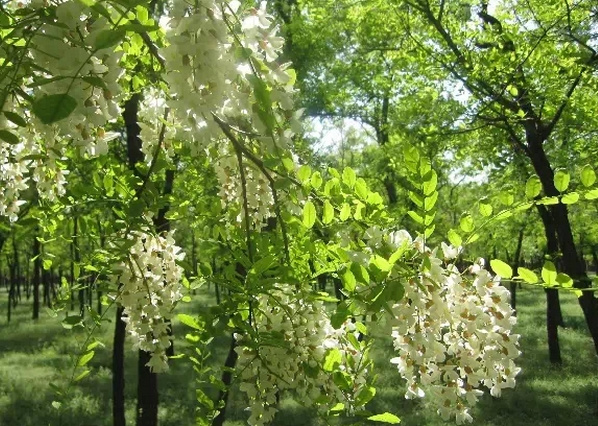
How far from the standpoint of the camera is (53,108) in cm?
106

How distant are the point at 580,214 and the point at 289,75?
18157 mm

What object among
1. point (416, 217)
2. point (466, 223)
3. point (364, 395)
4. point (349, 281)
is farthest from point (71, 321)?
point (466, 223)

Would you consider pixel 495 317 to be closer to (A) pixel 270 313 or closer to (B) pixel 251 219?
(A) pixel 270 313

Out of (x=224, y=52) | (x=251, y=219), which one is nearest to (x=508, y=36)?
(x=251, y=219)

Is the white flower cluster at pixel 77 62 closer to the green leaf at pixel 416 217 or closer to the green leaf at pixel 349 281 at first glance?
the green leaf at pixel 349 281

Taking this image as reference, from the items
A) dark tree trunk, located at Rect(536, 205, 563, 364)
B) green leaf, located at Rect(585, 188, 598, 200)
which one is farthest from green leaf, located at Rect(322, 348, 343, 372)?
dark tree trunk, located at Rect(536, 205, 563, 364)

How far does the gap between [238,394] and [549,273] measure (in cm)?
1220

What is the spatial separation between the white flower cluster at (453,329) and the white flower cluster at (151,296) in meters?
1.35

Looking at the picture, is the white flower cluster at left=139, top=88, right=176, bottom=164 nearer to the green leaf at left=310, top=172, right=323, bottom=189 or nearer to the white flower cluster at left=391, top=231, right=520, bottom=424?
the green leaf at left=310, top=172, right=323, bottom=189

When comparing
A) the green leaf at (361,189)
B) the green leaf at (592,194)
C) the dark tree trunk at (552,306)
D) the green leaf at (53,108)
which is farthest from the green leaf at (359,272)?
the dark tree trunk at (552,306)

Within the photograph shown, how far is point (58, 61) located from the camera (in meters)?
1.28

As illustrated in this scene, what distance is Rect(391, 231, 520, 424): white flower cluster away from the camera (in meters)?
1.83

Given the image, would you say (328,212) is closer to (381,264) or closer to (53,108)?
(381,264)

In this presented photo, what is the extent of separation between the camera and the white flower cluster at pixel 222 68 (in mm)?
1435
